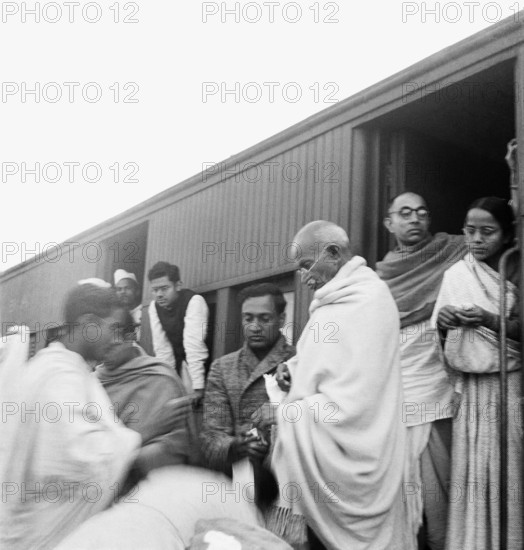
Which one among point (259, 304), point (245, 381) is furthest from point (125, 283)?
point (245, 381)

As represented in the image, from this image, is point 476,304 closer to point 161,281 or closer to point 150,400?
point 150,400

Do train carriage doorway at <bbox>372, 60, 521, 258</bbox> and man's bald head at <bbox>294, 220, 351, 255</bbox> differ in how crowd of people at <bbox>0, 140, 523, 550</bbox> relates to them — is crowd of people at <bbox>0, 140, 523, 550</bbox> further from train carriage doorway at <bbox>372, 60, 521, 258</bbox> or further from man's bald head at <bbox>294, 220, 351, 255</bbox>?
train carriage doorway at <bbox>372, 60, 521, 258</bbox>

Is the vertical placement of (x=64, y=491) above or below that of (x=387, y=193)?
below

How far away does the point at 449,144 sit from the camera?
3969 millimetres

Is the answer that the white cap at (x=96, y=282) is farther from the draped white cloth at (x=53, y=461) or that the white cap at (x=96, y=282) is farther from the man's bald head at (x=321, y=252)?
the man's bald head at (x=321, y=252)

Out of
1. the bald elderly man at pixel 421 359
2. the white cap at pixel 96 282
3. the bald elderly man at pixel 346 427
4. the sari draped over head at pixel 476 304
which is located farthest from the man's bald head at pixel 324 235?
the white cap at pixel 96 282

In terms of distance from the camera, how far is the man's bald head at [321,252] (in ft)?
10.5

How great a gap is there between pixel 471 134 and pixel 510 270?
3.76ft

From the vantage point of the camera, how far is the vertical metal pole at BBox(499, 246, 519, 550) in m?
2.75

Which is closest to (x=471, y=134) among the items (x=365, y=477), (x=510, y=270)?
(x=510, y=270)

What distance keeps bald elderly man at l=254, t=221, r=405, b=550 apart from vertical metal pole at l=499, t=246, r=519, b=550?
0.36 meters

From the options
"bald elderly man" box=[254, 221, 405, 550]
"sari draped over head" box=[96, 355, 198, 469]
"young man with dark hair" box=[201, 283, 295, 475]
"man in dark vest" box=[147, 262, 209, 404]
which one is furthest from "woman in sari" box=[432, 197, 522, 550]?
"man in dark vest" box=[147, 262, 209, 404]

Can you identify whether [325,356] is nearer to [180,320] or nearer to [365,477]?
[365,477]

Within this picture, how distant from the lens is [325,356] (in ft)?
9.87
